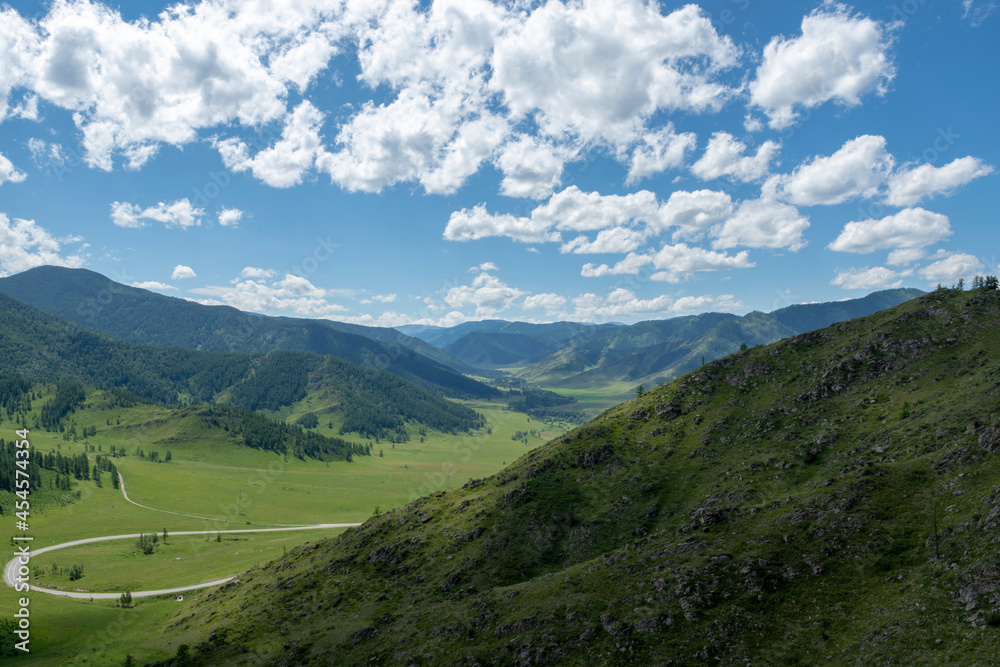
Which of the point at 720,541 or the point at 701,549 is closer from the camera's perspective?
the point at 701,549

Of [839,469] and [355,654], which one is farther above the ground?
[839,469]

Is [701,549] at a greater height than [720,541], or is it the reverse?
[720,541]

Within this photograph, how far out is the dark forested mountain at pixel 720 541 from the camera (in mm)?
53531

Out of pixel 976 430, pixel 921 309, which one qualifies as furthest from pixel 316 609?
pixel 921 309

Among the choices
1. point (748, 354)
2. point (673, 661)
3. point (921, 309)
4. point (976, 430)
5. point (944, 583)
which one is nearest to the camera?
point (944, 583)

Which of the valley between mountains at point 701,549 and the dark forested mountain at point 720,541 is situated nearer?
the dark forested mountain at point 720,541

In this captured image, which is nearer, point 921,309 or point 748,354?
point 921,309

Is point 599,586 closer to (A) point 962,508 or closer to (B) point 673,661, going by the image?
(B) point 673,661

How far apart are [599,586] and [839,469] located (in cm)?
4698

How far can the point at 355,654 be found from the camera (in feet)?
264

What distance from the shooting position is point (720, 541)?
2872 inches

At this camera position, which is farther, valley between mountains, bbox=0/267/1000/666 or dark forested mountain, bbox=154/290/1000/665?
valley between mountains, bbox=0/267/1000/666

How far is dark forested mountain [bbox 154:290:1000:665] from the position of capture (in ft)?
176

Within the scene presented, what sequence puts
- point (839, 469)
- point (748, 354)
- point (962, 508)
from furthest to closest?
point (748, 354) < point (839, 469) < point (962, 508)
